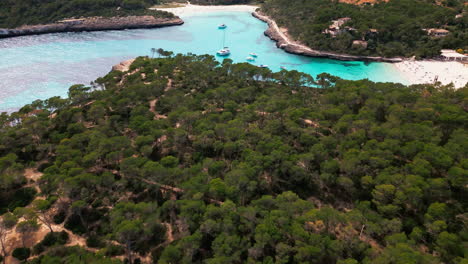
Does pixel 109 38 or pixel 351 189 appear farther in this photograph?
pixel 109 38

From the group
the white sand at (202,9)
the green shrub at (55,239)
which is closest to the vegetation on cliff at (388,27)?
the white sand at (202,9)

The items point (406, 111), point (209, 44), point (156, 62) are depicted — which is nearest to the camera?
point (406, 111)

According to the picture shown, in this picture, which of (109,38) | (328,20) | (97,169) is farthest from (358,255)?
(109,38)

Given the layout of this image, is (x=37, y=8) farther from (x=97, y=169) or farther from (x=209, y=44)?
(x=97, y=169)

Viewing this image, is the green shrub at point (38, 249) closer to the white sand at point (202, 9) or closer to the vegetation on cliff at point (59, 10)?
the vegetation on cliff at point (59, 10)

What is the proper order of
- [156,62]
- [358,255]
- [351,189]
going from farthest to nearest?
[156,62], [351,189], [358,255]

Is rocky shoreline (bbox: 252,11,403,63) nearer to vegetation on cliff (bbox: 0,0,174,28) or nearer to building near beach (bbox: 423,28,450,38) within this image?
building near beach (bbox: 423,28,450,38)

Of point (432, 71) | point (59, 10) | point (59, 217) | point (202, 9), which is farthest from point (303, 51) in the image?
point (59, 10)

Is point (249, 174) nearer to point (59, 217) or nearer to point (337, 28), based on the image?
point (59, 217)

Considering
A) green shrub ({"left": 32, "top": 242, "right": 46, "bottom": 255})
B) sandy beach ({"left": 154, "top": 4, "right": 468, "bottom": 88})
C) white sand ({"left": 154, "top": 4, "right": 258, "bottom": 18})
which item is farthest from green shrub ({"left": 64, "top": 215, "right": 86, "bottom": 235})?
white sand ({"left": 154, "top": 4, "right": 258, "bottom": 18})
